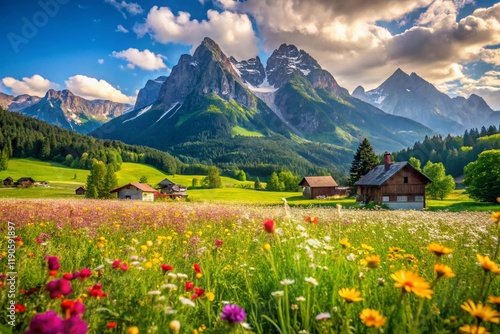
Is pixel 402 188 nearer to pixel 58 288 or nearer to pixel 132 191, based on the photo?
pixel 132 191

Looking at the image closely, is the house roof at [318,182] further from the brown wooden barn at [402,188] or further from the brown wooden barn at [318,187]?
the brown wooden barn at [402,188]

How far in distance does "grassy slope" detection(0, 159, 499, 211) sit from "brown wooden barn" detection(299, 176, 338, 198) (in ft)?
12.8

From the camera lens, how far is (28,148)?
78.6 m

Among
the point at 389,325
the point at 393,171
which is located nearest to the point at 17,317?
the point at 389,325

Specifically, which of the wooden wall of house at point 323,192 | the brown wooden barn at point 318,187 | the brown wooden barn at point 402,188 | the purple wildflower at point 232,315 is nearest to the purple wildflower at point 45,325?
the purple wildflower at point 232,315

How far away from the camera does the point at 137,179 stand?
11962 centimetres

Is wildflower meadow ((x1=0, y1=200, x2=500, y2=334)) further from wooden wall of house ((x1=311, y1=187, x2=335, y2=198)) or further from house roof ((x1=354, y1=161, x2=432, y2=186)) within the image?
wooden wall of house ((x1=311, y1=187, x2=335, y2=198))

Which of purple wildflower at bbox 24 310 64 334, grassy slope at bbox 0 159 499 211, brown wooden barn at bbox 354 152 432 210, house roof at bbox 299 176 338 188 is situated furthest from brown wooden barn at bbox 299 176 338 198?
purple wildflower at bbox 24 310 64 334

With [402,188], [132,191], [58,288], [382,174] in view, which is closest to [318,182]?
[382,174]

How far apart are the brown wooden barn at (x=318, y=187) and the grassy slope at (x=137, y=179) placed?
3.89 m

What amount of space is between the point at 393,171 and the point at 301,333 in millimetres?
55270

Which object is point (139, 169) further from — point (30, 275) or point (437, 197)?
point (30, 275)

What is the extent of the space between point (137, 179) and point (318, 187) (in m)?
72.0

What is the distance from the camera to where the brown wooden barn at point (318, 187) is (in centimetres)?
9319
